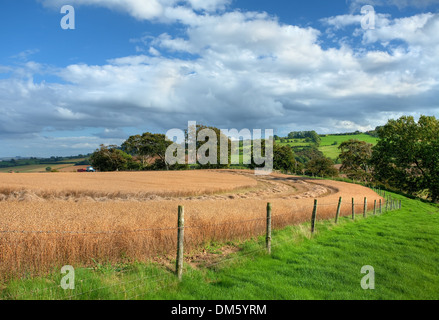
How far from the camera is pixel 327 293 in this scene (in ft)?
20.6

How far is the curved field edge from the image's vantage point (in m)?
6.08

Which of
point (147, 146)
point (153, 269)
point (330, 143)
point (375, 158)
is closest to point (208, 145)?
point (147, 146)

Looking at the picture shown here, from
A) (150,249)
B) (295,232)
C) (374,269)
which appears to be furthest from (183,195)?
(374,269)

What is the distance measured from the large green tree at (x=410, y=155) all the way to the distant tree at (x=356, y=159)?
12.5m

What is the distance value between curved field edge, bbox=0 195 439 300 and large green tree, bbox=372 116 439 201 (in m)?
45.7

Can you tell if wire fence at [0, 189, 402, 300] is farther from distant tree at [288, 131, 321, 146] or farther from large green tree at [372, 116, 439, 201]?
distant tree at [288, 131, 321, 146]

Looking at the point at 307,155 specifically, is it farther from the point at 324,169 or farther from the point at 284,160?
the point at 324,169

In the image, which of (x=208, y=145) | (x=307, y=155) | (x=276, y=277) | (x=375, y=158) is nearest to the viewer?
(x=276, y=277)

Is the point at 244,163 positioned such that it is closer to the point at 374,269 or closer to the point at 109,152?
the point at 109,152

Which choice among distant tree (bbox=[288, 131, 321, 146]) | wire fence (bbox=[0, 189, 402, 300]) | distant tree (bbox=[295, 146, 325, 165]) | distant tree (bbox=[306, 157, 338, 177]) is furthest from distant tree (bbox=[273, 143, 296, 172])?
wire fence (bbox=[0, 189, 402, 300])

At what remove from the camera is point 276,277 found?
7215mm

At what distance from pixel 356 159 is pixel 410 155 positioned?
20.8m

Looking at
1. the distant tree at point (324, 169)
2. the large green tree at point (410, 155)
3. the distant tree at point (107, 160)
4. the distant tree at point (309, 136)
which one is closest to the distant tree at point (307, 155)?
the distant tree at point (309, 136)
